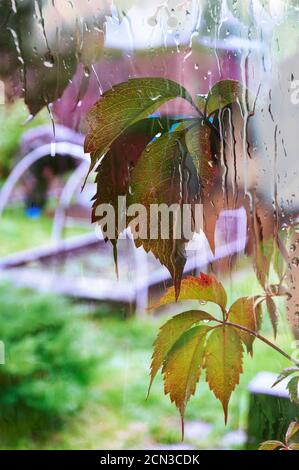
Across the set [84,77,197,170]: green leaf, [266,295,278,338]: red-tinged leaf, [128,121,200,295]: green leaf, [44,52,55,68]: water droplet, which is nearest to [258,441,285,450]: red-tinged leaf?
[266,295,278,338]: red-tinged leaf

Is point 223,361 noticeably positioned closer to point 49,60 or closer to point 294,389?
Answer: point 294,389

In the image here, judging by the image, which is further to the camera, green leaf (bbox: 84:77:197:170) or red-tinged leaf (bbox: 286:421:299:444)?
red-tinged leaf (bbox: 286:421:299:444)

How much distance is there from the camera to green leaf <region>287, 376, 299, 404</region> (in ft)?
3.62

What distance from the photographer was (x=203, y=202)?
3.45ft

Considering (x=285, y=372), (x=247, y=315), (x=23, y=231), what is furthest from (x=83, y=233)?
(x=285, y=372)

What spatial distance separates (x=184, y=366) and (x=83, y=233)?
1.15 feet

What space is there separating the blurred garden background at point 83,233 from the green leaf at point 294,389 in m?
0.08

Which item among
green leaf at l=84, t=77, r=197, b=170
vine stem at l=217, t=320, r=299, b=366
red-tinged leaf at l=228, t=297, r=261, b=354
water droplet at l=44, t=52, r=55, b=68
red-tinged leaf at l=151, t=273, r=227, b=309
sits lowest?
vine stem at l=217, t=320, r=299, b=366

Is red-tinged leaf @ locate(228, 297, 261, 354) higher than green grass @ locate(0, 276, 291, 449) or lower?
higher

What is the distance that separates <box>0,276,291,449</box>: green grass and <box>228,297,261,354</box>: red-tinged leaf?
2cm

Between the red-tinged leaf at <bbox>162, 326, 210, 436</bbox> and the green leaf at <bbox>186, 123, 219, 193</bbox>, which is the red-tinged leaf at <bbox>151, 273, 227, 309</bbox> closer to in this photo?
the red-tinged leaf at <bbox>162, 326, 210, 436</bbox>

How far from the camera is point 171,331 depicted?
3.49 feet
